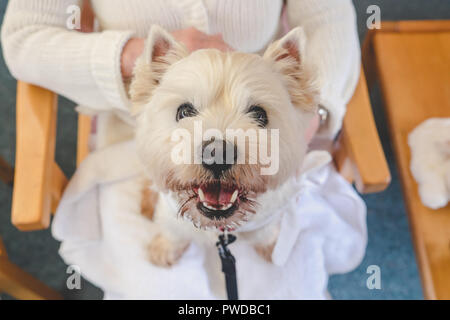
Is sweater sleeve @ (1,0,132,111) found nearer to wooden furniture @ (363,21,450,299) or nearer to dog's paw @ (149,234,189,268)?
dog's paw @ (149,234,189,268)

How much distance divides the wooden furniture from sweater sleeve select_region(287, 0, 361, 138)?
32 centimetres

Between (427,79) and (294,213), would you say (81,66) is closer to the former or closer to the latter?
(294,213)

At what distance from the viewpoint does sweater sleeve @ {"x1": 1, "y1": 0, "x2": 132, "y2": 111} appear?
75 cm

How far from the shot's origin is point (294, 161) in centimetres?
62

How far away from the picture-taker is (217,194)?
22.3 inches

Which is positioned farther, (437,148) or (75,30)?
(437,148)

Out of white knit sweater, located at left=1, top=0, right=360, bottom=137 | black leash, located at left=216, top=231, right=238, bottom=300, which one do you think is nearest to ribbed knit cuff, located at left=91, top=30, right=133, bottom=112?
white knit sweater, located at left=1, top=0, right=360, bottom=137

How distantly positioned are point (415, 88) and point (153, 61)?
0.84 meters
